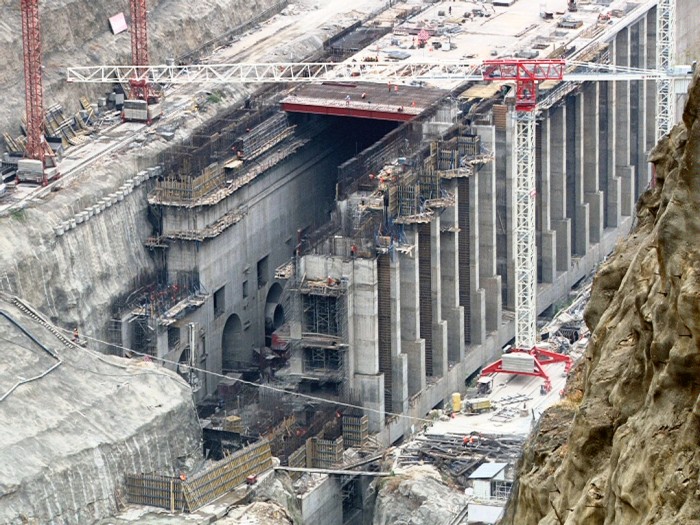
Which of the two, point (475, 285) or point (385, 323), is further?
point (475, 285)

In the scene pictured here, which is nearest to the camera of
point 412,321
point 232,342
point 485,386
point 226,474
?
point 226,474

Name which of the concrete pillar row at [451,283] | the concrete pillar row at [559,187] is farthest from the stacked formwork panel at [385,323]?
the concrete pillar row at [559,187]

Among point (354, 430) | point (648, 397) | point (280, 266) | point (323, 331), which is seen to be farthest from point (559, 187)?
point (648, 397)

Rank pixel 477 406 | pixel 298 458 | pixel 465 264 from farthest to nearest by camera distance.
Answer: pixel 465 264 → pixel 477 406 → pixel 298 458

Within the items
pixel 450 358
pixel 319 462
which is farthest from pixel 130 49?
pixel 319 462

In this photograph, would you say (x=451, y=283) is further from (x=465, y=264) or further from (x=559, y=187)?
(x=559, y=187)

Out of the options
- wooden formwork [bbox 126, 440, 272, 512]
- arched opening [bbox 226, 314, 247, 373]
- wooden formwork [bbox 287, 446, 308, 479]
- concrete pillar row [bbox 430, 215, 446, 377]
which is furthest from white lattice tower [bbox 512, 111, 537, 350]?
wooden formwork [bbox 126, 440, 272, 512]

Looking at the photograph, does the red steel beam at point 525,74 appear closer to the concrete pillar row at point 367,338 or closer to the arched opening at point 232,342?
the concrete pillar row at point 367,338
